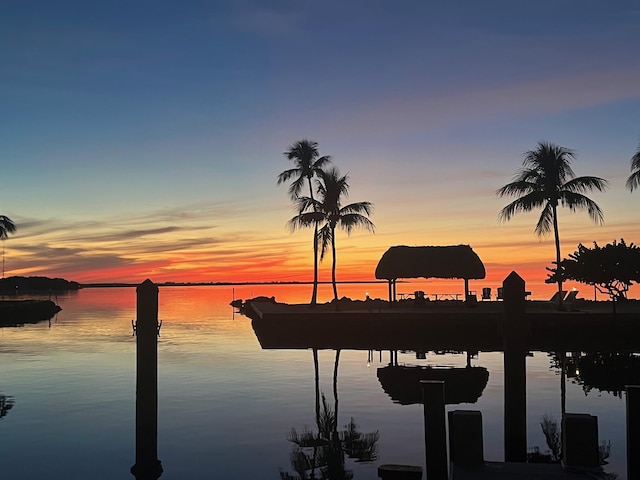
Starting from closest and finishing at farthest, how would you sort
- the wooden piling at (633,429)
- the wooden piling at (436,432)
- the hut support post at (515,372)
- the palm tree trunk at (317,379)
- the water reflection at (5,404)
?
1. the wooden piling at (633,429)
2. the wooden piling at (436,432)
3. the hut support post at (515,372)
4. the palm tree trunk at (317,379)
5. the water reflection at (5,404)

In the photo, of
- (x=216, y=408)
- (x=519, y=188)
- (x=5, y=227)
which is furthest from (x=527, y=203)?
(x=5, y=227)

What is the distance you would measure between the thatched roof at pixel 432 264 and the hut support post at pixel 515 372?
3497 centimetres

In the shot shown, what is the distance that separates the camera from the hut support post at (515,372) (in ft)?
37.6

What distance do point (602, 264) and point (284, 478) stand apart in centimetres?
3194

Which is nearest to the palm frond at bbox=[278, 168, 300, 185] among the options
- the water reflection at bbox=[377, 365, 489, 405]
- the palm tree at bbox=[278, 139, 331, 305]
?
the palm tree at bbox=[278, 139, 331, 305]

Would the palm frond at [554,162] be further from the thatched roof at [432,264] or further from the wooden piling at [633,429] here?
the wooden piling at [633,429]

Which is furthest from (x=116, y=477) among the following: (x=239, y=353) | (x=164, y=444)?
(x=239, y=353)

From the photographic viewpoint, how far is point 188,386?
23.1 m

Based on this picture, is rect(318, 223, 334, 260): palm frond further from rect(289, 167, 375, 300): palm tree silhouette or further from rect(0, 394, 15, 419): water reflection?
rect(0, 394, 15, 419): water reflection

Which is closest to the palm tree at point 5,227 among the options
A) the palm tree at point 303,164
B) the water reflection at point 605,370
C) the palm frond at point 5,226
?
the palm frond at point 5,226

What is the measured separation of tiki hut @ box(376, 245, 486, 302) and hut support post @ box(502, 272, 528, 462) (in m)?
34.5

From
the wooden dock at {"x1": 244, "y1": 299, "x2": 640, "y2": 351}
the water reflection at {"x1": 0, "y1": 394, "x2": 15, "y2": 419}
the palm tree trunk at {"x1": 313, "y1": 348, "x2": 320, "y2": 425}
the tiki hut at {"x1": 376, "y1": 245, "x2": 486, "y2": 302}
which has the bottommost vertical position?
the water reflection at {"x1": 0, "y1": 394, "x2": 15, "y2": 419}

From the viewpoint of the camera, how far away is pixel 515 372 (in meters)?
11.6

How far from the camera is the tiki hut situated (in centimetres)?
4666
